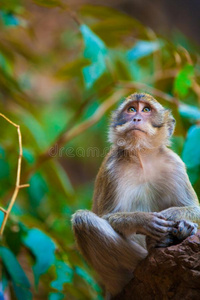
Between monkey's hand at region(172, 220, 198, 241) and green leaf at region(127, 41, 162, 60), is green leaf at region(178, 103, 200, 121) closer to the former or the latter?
green leaf at region(127, 41, 162, 60)

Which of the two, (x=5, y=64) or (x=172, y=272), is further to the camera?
(x=5, y=64)

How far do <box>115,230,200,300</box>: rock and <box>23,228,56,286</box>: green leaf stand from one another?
1.20m

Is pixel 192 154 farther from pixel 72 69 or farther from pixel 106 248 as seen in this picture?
pixel 72 69

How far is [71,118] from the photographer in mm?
7441

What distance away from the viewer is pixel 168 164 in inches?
184

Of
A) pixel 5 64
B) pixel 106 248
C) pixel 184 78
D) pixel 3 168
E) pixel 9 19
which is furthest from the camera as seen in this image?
pixel 5 64

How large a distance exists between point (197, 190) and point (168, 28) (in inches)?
253

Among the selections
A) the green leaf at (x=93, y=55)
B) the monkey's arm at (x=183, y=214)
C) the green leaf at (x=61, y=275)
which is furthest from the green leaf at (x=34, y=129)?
the monkey's arm at (x=183, y=214)

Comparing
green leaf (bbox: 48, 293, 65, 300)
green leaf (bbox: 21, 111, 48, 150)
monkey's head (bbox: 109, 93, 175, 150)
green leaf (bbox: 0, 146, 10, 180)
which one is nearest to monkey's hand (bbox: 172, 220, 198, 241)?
monkey's head (bbox: 109, 93, 175, 150)

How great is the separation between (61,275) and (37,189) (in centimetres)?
212

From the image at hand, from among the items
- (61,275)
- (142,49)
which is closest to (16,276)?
(61,275)

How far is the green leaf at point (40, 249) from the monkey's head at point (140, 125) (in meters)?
1.27

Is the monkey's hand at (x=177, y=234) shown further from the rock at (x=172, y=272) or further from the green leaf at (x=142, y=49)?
the green leaf at (x=142, y=49)

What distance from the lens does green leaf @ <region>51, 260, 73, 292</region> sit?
490 centimetres
